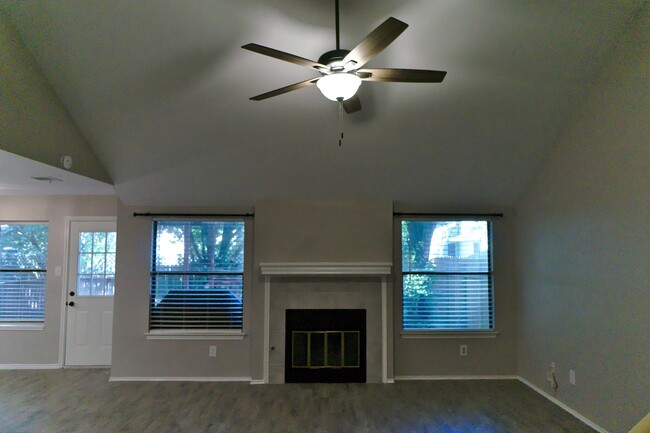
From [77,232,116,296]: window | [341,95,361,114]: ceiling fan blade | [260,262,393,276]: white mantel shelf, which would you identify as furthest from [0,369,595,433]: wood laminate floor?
[341,95,361,114]: ceiling fan blade

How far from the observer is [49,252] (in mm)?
5539

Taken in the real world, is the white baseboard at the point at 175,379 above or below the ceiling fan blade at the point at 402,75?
below

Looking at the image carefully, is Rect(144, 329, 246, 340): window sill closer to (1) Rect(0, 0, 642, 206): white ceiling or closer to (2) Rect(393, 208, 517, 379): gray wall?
(1) Rect(0, 0, 642, 206): white ceiling

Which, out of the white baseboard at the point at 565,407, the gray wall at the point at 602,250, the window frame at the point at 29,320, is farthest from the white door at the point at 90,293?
the gray wall at the point at 602,250

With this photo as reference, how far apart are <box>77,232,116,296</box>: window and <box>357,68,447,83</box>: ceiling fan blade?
452 centimetres

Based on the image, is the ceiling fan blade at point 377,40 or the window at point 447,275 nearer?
the ceiling fan blade at point 377,40

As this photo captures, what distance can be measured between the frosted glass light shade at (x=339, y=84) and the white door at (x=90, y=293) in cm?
430

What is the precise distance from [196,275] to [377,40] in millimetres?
3814

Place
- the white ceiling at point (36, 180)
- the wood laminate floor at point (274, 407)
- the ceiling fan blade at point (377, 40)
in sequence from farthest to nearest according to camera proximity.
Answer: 1. the wood laminate floor at point (274, 407)
2. the white ceiling at point (36, 180)
3. the ceiling fan blade at point (377, 40)

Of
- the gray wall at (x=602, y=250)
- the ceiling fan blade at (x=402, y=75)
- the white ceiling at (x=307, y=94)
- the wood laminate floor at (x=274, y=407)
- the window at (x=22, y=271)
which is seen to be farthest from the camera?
the window at (x=22, y=271)

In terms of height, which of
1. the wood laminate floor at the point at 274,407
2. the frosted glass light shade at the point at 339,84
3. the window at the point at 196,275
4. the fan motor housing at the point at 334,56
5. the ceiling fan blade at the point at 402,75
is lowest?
the wood laminate floor at the point at 274,407

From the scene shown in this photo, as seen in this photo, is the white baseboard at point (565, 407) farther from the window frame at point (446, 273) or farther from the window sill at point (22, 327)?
the window sill at point (22, 327)

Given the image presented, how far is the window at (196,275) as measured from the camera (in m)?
5.00

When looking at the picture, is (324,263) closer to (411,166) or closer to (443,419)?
(411,166)
